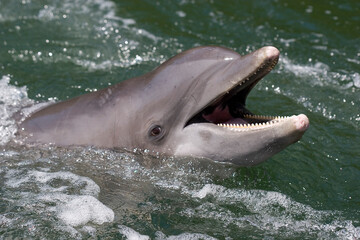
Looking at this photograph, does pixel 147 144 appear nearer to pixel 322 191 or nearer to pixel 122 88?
pixel 122 88

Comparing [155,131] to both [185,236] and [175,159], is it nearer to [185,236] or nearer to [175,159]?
[175,159]

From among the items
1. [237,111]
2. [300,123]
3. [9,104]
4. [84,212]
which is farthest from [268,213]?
[9,104]

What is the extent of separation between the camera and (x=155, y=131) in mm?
7012

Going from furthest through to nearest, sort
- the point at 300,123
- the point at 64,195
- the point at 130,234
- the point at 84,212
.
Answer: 1. the point at 64,195
2. the point at 84,212
3. the point at 130,234
4. the point at 300,123

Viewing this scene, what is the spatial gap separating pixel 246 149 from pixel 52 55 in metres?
6.00

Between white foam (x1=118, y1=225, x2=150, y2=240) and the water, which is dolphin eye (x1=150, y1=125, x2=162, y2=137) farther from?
white foam (x1=118, y1=225, x2=150, y2=240)

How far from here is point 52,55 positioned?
1157 cm

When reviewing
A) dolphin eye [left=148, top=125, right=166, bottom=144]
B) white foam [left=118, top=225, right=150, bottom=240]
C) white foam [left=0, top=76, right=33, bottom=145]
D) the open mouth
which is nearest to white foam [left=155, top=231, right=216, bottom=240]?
white foam [left=118, top=225, right=150, bottom=240]

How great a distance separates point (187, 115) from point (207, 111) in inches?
12.7

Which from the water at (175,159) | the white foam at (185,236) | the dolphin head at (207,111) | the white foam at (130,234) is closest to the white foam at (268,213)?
the water at (175,159)

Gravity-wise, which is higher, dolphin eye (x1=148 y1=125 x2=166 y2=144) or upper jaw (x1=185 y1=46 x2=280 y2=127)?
upper jaw (x1=185 y1=46 x2=280 y2=127)

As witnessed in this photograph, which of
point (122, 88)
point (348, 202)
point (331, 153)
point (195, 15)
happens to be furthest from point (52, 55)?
point (348, 202)

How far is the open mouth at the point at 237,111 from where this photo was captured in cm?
654

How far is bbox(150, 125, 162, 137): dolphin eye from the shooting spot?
6.98 metres
